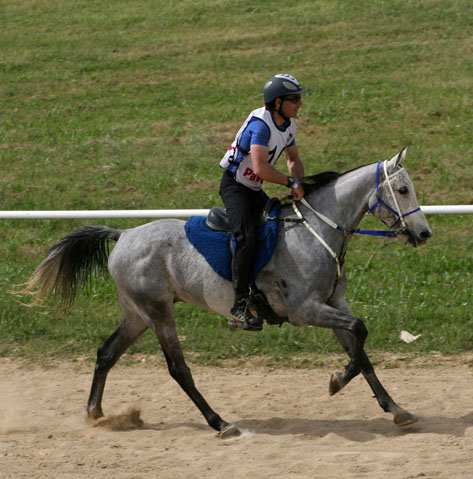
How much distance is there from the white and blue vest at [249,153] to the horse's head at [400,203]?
813 millimetres

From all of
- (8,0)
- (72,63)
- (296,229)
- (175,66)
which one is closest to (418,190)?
(296,229)

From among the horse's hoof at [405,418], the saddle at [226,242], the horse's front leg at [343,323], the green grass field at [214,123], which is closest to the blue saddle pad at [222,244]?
the saddle at [226,242]

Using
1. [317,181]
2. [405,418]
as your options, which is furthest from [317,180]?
[405,418]

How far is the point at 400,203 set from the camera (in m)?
6.09

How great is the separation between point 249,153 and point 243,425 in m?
2.29

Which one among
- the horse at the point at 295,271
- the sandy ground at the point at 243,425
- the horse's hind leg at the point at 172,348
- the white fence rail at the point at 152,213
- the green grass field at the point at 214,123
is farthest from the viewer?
the green grass field at the point at 214,123

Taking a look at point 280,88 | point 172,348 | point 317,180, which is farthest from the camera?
point 172,348

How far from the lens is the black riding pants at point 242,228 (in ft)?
20.8

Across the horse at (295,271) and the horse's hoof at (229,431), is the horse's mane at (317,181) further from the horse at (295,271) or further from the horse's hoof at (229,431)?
the horse's hoof at (229,431)

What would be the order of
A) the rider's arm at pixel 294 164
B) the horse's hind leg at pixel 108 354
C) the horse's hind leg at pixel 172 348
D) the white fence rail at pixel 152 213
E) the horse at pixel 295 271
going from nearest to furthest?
the horse at pixel 295 271 → the rider's arm at pixel 294 164 → the horse's hind leg at pixel 172 348 → the horse's hind leg at pixel 108 354 → the white fence rail at pixel 152 213

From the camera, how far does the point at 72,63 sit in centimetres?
2188

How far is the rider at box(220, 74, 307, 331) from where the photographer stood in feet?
20.4

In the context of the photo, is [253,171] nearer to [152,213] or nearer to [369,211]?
[369,211]

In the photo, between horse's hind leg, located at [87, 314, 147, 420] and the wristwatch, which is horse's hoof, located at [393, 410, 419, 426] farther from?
horse's hind leg, located at [87, 314, 147, 420]
